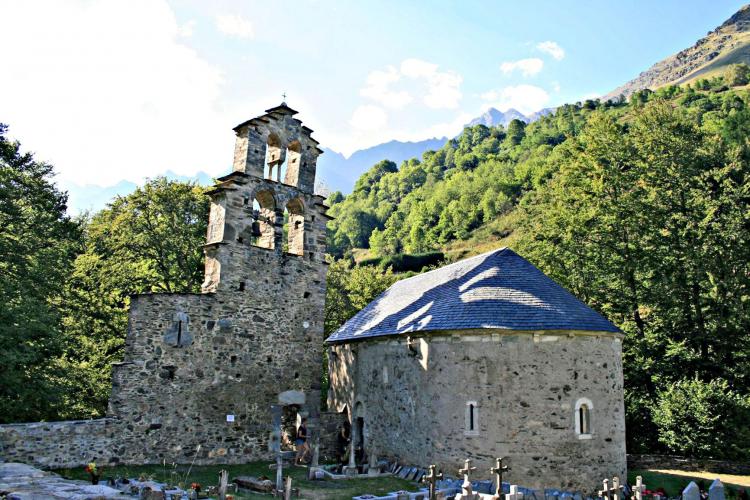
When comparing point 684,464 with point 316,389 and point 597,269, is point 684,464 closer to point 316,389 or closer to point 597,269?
point 597,269

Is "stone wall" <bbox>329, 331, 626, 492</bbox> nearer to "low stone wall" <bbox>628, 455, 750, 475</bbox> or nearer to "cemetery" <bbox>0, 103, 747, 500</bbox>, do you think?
"cemetery" <bbox>0, 103, 747, 500</bbox>

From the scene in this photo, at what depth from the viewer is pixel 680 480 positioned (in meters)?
15.4

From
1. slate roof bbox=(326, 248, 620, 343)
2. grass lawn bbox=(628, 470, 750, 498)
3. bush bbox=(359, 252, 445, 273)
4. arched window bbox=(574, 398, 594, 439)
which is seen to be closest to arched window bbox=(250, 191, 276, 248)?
slate roof bbox=(326, 248, 620, 343)

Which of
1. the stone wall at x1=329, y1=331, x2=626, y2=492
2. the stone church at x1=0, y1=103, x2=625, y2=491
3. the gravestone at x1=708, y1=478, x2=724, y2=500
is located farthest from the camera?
the stone church at x1=0, y1=103, x2=625, y2=491

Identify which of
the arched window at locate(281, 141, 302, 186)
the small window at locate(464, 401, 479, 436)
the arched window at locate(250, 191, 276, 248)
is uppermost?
the arched window at locate(281, 141, 302, 186)

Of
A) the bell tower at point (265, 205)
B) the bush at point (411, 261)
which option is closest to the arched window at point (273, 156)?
the bell tower at point (265, 205)

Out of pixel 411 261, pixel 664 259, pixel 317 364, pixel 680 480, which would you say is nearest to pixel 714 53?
pixel 411 261

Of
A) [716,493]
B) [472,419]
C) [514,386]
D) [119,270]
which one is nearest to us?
[716,493]

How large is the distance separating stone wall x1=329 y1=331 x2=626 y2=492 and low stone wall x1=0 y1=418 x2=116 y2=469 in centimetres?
823

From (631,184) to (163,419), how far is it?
2220cm

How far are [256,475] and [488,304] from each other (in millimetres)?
7864

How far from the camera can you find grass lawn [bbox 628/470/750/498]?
14.2 meters

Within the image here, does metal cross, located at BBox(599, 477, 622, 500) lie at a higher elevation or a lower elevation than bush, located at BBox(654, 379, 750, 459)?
lower

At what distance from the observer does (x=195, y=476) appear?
13445 millimetres
